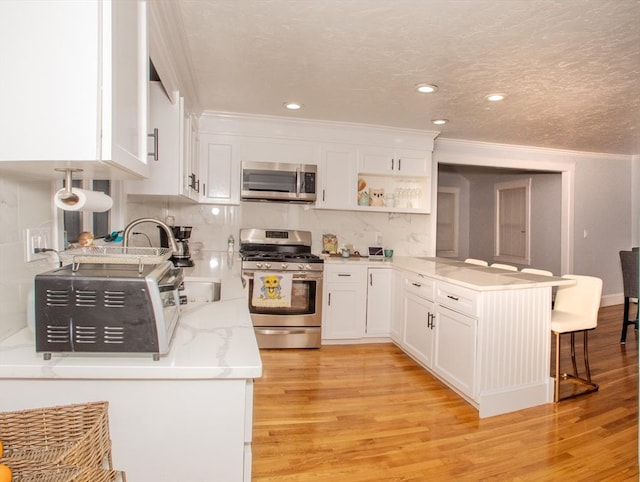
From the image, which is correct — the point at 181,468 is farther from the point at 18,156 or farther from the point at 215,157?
the point at 215,157

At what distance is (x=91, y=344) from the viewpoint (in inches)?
42.7

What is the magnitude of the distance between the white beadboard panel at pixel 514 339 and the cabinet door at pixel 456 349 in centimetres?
8

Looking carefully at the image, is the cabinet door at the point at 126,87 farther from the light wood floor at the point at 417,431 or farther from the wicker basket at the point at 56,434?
the light wood floor at the point at 417,431

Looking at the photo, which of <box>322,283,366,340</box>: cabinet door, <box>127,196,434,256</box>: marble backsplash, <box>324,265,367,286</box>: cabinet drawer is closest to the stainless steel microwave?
<box>127,196,434,256</box>: marble backsplash

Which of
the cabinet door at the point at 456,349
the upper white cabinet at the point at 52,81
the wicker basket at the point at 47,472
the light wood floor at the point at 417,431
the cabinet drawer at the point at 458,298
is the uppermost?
the upper white cabinet at the point at 52,81

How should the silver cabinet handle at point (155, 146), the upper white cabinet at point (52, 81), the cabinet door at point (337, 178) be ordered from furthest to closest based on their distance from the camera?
the cabinet door at point (337, 178) → the silver cabinet handle at point (155, 146) → the upper white cabinet at point (52, 81)

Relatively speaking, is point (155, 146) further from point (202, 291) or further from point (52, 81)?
point (52, 81)

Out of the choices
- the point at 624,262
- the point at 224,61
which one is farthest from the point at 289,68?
the point at 624,262

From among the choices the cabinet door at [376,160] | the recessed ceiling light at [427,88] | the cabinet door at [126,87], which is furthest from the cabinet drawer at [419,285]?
the cabinet door at [126,87]

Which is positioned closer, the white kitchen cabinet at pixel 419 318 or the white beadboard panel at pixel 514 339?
the white beadboard panel at pixel 514 339

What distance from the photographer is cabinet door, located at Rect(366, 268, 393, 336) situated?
4.18m

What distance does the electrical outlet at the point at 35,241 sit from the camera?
1344mm

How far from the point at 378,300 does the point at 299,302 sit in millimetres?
821

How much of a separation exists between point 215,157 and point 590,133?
404cm
